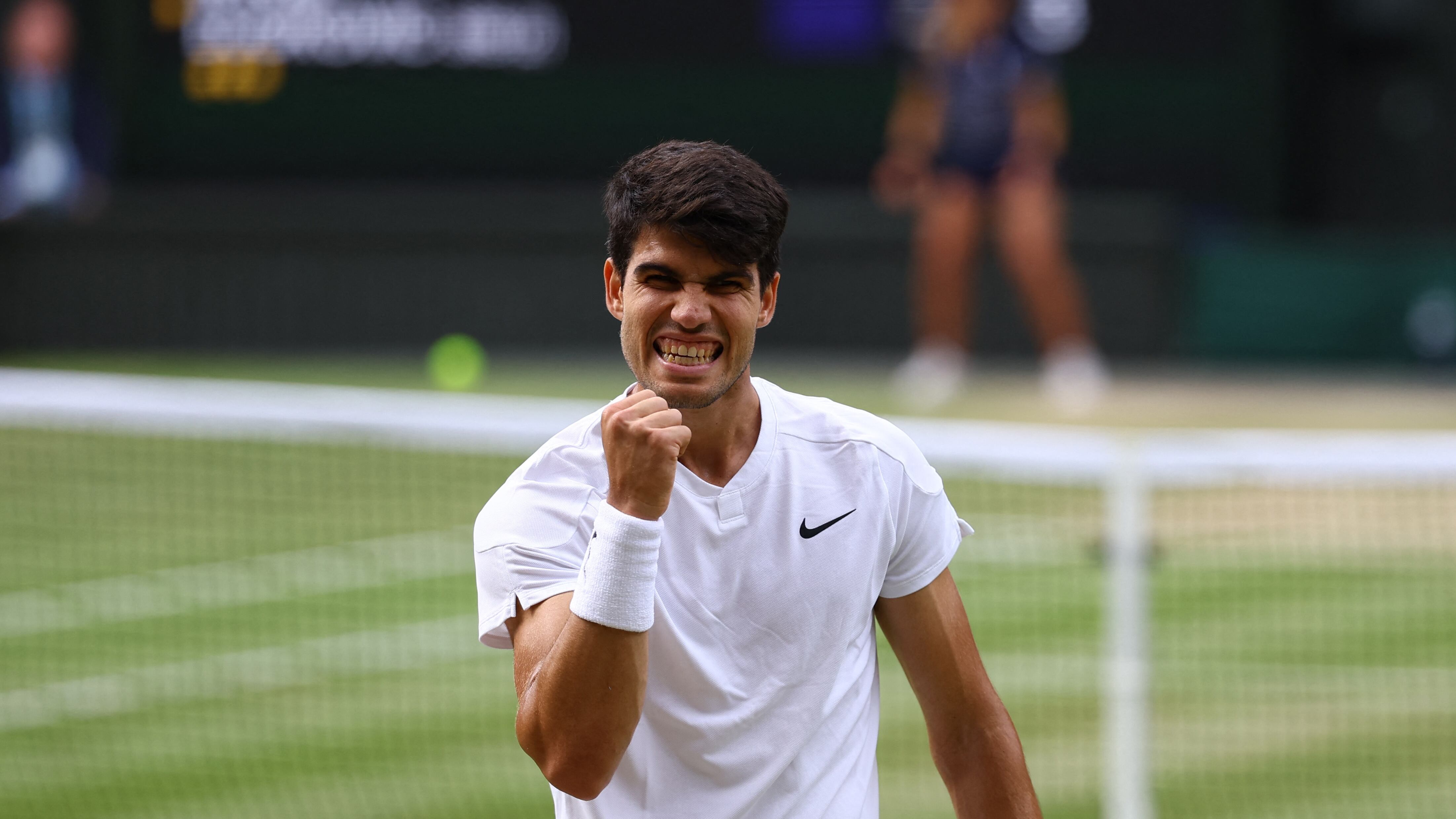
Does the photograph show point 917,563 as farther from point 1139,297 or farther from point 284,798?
point 1139,297

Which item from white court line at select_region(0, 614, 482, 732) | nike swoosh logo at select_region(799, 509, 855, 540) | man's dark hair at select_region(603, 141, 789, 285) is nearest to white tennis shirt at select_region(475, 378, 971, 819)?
nike swoosh logo at select_region(799, 509, 855, 540)

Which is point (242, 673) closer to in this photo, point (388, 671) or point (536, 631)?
point (388, 671)

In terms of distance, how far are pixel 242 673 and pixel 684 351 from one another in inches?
164

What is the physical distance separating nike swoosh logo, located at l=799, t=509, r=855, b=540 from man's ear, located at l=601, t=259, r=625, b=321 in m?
0.34

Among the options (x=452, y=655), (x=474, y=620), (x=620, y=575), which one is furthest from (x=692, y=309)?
(x=474, y=620)

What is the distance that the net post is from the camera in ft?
13.2

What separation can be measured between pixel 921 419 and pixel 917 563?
7197mm

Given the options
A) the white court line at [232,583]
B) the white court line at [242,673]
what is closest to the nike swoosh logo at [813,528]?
the white court line at [242,673]

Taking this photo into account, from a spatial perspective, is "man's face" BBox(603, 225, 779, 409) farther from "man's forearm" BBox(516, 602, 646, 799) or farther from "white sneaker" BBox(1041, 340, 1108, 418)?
"white sneaker" BBox(1041, 340, 1108, 418)

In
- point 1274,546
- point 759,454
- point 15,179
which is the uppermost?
point 759,454

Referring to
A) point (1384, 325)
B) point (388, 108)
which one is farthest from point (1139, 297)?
point (388, 108)

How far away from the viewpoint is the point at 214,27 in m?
12.1

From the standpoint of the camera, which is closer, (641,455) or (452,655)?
(641,455)

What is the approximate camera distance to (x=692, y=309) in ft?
6.72
